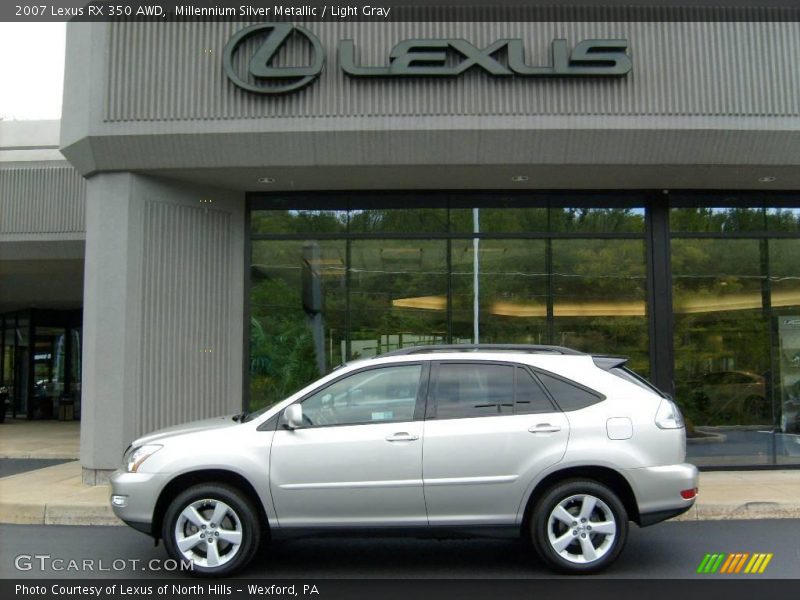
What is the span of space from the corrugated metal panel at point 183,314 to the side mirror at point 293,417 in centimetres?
487

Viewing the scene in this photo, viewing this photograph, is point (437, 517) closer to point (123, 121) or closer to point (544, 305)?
point (544, 305)

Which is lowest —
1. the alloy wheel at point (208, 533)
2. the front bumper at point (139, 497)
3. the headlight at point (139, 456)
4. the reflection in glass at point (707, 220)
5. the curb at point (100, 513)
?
the curb at point (100, 513)

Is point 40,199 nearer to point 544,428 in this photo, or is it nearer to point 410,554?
point 410,554

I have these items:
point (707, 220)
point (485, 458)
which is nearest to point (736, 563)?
point (485, 458)

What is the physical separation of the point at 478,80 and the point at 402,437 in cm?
562

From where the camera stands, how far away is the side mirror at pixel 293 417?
19.6 feet

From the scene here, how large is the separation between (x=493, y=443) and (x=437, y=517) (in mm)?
712

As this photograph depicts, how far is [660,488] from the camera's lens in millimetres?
5992

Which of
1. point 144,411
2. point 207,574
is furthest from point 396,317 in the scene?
point 207,574

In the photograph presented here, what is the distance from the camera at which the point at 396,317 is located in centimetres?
1152

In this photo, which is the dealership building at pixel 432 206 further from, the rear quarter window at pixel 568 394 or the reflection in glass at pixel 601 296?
the rear quarter window at pixel 568 394

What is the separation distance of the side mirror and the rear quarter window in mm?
1952
